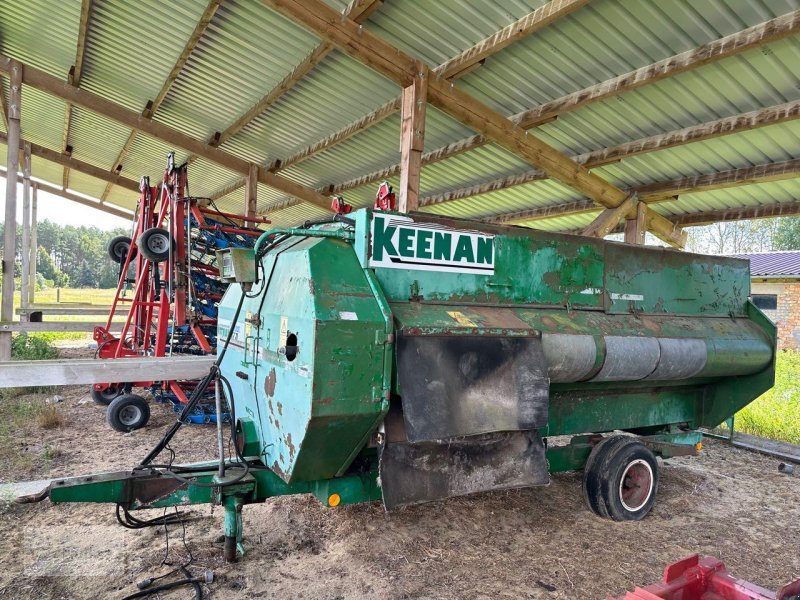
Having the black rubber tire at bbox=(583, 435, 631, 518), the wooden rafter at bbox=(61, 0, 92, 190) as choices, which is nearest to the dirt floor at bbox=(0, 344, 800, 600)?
the black rubber tire at bbox=(583, 435, 631, 518)

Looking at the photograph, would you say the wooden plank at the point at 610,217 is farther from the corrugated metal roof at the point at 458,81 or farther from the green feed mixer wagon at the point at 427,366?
the green feed mixer wagon at the point at 427,366

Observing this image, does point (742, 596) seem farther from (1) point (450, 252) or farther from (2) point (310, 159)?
(2) point (310, 159)

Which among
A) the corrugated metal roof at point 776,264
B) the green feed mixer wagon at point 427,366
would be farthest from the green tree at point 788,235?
the green feed mixer wagon at point 427,366

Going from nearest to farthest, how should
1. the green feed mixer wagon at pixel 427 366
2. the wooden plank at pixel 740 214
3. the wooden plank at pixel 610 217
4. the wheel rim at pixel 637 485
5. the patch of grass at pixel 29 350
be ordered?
1. the green feed mixer wagon at pixel 427 366
2. the wheel rim at pixel 637 485
3. the wooden plank at pixel 740 214
4. the wooden plank at pixel 610 217
5. the patch of grass at pixel 29 350

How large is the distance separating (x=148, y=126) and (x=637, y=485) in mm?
10870

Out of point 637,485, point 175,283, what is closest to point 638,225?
point 637,485

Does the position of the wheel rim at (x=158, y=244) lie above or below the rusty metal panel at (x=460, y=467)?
above

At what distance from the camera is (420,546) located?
3.80m

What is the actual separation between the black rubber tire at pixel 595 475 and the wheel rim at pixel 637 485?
290 mm

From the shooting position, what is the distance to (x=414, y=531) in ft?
13.3

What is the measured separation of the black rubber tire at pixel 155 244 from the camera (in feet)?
22.2

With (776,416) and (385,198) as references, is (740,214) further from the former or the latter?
(385,198)

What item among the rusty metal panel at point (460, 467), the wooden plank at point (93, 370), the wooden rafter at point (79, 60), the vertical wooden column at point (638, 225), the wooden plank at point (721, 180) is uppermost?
the wooden rafter at point (79, 60)

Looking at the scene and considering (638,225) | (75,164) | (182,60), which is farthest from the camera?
(75,164)
